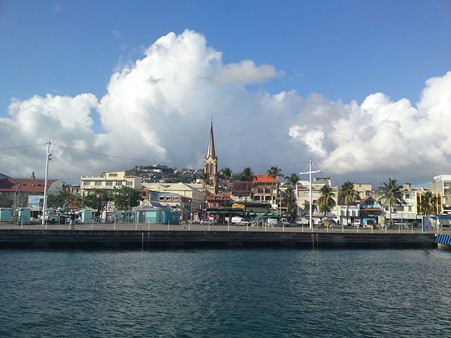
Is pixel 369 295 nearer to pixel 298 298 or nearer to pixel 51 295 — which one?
pixel 298 298

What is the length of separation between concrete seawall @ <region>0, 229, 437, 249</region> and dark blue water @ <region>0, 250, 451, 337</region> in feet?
21.6

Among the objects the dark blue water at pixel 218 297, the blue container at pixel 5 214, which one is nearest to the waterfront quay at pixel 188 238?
the dark blue water at pixel 218 297

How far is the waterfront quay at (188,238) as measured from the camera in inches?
→ 2079

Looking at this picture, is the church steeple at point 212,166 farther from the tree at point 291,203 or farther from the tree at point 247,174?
the tree at point 291,203

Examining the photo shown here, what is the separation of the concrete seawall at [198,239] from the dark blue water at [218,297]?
660 centimetres

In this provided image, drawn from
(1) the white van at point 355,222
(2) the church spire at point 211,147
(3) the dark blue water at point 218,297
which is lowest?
(3) the dark blue water at point 218,297

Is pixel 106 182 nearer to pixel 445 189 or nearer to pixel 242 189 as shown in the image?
pixel 242 189

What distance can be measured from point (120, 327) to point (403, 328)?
1506 centimetres

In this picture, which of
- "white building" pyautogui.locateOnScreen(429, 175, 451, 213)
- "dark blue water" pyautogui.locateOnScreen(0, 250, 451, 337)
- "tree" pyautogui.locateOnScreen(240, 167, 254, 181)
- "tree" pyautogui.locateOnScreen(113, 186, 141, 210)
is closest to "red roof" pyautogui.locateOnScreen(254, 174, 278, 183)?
"tree" pyautogui.locateOnScreen(240, 167, 254, 181)

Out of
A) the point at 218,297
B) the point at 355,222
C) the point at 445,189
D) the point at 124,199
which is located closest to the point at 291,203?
the point at 355,222

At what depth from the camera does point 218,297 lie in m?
28.5

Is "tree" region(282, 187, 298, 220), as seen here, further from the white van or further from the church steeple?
the church steeple

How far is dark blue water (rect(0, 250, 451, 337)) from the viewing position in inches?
854

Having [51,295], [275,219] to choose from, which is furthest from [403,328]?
[275,219]
